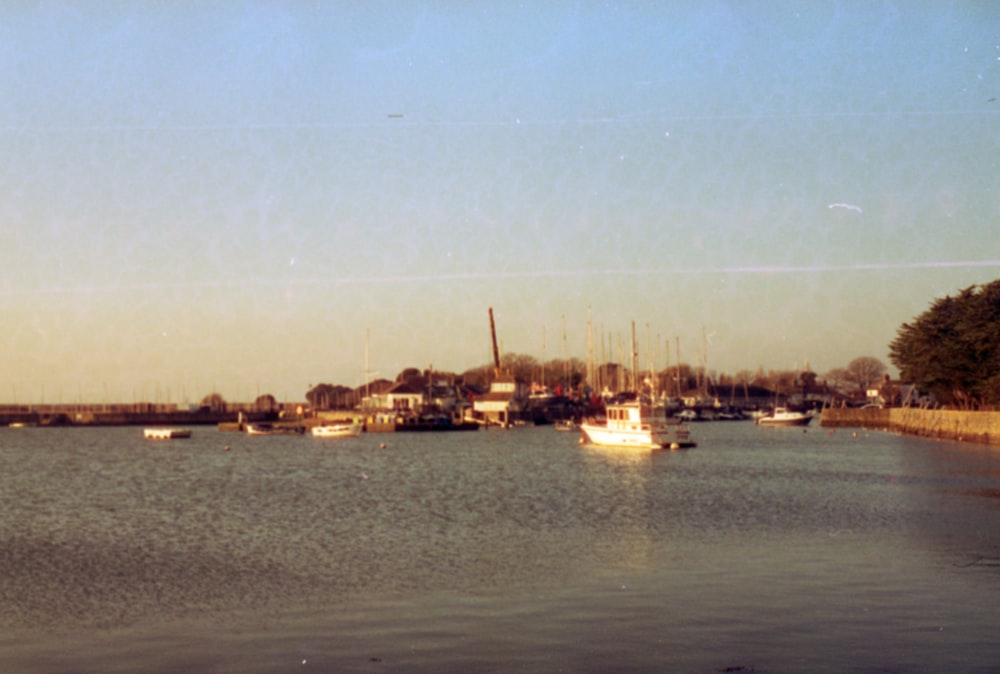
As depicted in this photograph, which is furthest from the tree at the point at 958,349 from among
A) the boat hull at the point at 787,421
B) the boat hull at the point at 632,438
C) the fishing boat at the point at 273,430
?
the fishing boat at the point at 273,430

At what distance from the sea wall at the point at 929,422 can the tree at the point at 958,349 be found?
2537 mm

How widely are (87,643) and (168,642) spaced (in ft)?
4.53

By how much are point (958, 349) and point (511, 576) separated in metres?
85.4

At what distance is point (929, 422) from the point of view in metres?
111

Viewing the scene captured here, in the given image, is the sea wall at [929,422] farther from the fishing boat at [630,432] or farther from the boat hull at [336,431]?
the boat hull at [336,431]

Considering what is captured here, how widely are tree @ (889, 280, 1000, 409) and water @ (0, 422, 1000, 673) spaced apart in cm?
3710

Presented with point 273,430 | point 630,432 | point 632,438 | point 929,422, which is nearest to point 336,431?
point 273,430

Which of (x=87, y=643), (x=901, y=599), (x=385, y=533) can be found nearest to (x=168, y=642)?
(x=87, y=643)

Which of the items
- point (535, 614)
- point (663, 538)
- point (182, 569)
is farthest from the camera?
point (663, 538)

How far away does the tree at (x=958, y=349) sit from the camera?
9550 cm

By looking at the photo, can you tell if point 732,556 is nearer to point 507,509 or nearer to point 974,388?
point 507,509

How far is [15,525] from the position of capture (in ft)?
140

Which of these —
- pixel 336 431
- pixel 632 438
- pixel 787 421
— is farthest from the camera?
pixel 787 421

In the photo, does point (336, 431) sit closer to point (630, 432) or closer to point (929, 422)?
point (630, 432)
